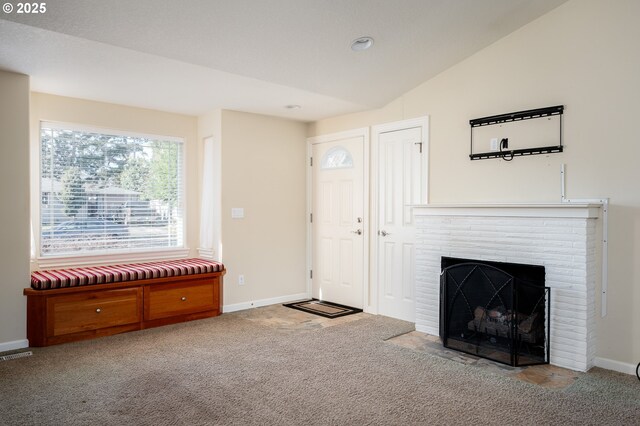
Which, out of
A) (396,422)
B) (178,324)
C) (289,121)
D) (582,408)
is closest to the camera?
(396,422)

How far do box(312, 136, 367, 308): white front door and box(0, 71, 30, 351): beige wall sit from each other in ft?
10.2

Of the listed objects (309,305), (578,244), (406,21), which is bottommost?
(309,305)

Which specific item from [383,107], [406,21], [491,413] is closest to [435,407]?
[491,413]

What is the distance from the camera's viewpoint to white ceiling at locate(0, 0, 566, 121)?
111 inches

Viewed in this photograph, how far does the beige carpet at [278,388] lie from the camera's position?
243 centimetres

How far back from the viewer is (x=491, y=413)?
2.47m

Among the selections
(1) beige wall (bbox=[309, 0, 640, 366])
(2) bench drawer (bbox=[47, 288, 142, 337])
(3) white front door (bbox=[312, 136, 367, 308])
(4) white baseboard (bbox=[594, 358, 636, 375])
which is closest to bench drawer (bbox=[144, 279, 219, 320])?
(2) bench drawer (bbox=[47, 288, 142, 337])

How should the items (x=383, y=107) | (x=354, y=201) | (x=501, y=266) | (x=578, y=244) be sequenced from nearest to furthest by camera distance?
(x=578, y=244), (x=501, y=266), (x=383, y=107), (x=354, y=201)

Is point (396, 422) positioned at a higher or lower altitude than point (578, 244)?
lower

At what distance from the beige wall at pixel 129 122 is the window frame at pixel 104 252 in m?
0.02

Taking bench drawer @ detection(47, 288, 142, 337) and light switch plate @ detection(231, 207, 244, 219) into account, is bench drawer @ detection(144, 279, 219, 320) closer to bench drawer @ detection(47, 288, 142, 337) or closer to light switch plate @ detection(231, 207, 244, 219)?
bench drawer @ detection(47, 288, 142, 337)

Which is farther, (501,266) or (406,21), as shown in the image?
(501,266)

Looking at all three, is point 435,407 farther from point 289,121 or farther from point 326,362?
point 289,121

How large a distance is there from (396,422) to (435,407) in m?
0.32
